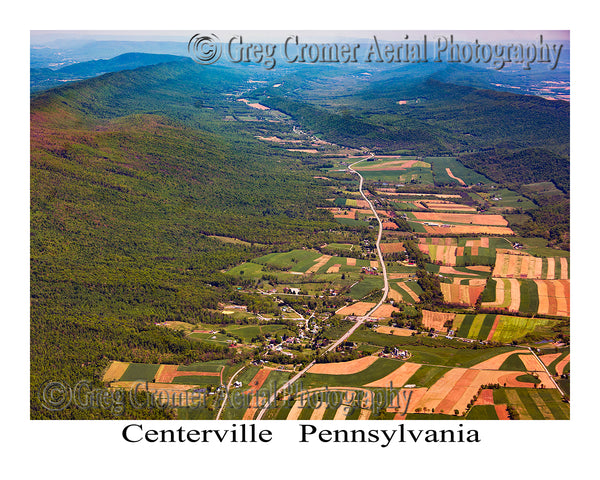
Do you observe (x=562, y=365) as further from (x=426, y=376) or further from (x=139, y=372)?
(x=139, y=372)

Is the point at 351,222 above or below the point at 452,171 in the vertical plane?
below

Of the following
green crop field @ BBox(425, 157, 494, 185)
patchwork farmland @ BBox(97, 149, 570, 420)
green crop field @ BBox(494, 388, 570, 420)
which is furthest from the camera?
→ green crop field @ BBox(425, 157, 494, 185)

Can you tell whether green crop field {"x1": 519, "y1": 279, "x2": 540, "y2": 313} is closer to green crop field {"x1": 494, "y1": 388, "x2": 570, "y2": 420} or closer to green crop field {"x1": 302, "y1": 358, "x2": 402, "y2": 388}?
green crop field {"x1": 494, "y1": 388, "x2": 570, "y2": 420}

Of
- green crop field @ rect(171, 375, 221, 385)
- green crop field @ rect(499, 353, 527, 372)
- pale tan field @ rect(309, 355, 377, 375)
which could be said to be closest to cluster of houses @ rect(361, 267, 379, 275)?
pale tan field @ rect(309, 355, 377, 375)

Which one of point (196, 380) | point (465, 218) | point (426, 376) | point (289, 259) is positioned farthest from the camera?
point (465, 218)

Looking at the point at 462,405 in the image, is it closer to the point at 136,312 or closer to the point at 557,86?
the point at 136,312

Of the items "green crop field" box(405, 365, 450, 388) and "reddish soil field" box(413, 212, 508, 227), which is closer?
"green crop field" box(405, 365, 450, 388)

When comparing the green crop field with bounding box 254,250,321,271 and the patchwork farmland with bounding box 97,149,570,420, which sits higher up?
the green crop field with bounding box 254,250,321,271

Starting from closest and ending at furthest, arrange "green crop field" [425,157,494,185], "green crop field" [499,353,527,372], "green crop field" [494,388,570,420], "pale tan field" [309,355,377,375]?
"green crop field" [494,388,570,420] < "pale tan field" [309,355,377,375] < "green crop field" [499,353,527,372] < "green crop field" [425,157,494,185]

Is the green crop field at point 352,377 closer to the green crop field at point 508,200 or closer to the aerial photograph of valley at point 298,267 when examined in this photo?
the aerial photograph of valley at point 298,267

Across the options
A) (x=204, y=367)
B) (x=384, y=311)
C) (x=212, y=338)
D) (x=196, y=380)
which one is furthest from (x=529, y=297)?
(x=196, y=380)
